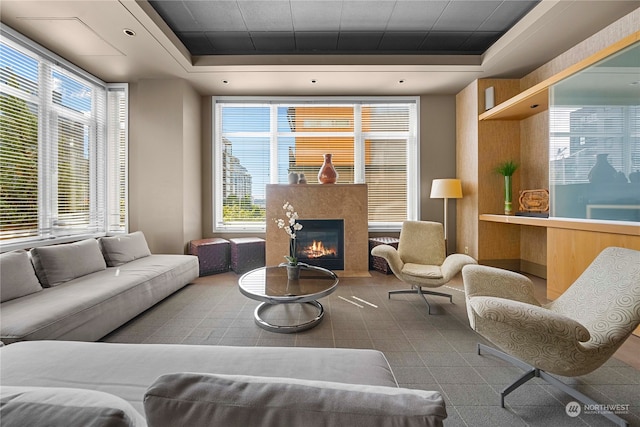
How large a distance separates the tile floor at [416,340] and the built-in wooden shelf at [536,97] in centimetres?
252

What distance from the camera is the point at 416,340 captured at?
2266 millimetres

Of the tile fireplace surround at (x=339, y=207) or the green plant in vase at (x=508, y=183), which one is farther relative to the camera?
the tile fireplace surround at (x=339, y=207)

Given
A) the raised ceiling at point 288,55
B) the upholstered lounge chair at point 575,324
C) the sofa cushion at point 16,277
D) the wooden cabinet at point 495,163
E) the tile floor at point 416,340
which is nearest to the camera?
the upholstered lounge chair at point 575,324

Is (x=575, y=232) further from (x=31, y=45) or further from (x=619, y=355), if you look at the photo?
(x=31, y=45)

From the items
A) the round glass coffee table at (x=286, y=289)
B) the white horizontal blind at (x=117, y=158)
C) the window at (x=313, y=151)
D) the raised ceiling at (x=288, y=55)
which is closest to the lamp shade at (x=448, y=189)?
the window at (x=313, y=151)

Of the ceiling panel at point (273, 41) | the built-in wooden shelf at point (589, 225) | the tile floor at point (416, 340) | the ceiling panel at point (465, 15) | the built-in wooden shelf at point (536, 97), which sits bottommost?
the tile floor at point (416, 340)

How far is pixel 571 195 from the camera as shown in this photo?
9.30ft

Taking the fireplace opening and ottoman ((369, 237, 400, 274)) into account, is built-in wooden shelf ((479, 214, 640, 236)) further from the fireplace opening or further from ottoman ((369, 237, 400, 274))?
the fireplace opening

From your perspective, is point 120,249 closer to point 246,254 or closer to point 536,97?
point 246,254

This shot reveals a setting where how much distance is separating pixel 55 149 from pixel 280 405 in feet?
15.0

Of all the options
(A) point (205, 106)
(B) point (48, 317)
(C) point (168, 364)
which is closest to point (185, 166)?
(A) point (205, 106)

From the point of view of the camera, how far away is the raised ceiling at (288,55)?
2771 mm

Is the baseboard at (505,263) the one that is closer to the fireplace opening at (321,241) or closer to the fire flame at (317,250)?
the fireplace opening at (321,241)

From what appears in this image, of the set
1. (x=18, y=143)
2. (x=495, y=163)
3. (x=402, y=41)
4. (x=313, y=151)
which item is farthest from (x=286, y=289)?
(x=495, y=163)
